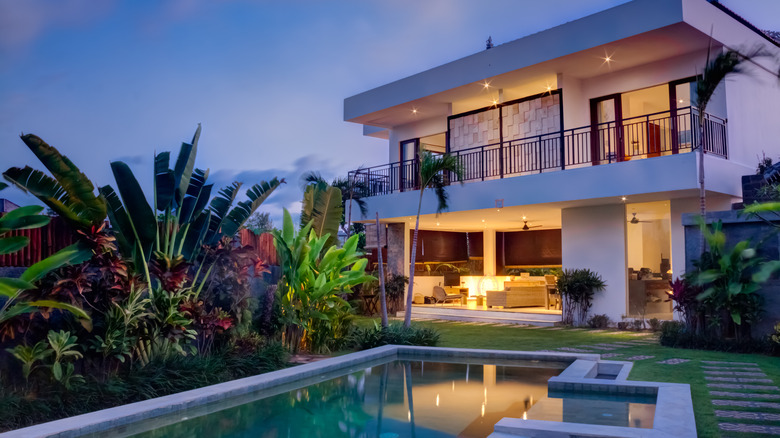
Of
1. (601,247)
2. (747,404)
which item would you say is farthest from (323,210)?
(747,404)

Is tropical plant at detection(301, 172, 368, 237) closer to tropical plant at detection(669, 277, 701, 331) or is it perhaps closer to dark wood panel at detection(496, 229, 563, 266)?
dark wood panel at detection(496, 229, 563, 266)

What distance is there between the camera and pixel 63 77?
26656mm

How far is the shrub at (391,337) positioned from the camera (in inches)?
421

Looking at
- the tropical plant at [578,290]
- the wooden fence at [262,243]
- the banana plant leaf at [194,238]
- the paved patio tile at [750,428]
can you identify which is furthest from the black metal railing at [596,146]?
the paved patio tile at [750,428]

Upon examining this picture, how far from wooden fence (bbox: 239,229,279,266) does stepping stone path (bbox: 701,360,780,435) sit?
734 centimetres

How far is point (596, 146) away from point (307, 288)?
8.54m

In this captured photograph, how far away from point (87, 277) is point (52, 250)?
89 cm

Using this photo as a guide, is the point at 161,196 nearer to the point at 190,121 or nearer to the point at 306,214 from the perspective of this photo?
the point at 306,214

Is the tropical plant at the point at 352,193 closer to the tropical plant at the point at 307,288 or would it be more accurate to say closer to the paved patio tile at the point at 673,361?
the tropical plant at the point at 307,288

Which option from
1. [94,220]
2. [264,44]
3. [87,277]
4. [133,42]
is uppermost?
[264,44]

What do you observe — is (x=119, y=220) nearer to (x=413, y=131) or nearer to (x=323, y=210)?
(x=323, y=210)

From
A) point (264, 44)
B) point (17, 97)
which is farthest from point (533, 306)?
point (17, 97)

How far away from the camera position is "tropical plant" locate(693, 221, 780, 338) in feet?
32.9

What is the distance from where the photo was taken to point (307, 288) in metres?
10.0
